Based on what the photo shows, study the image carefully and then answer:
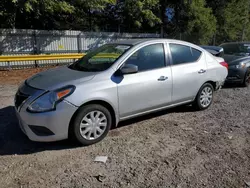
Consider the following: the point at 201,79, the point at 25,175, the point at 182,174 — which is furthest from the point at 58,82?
the point at 201,79

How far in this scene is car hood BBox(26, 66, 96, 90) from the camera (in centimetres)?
321

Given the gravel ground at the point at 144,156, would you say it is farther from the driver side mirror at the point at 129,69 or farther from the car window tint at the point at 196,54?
the car window tint at the point at 196,54

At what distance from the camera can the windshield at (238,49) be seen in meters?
7.62

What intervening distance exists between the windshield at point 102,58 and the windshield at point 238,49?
5.45 meters

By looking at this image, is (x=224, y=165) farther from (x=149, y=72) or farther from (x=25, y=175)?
(x=25, y=175)

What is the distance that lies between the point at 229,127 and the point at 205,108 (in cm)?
95

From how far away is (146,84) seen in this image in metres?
3.77

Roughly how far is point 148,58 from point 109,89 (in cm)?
102

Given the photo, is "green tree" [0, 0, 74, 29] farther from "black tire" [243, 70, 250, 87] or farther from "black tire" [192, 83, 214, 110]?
"black tire" [243, 70, 250, 87]

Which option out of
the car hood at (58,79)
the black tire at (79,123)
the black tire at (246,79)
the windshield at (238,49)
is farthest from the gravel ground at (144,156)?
the windshield at (238,49)

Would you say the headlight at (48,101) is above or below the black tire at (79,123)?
above

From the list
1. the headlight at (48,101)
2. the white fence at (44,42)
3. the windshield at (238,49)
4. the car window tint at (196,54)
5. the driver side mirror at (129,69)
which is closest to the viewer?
the headlight at (48,101)

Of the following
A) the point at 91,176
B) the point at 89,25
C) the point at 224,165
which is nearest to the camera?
the point at 91,176

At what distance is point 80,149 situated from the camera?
3281 mm
